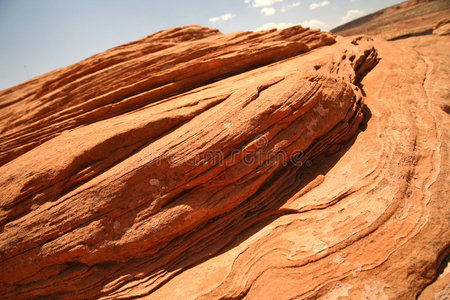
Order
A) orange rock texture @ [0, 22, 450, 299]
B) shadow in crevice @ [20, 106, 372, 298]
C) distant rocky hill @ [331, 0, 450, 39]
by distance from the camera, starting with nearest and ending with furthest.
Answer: orange rock texture @ [0, 22, 450, 299]
shadow in crevice @ [20, 106, 372, 298]
distant rocky hill @ [331, 0, 450, 39]

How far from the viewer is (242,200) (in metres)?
5.55

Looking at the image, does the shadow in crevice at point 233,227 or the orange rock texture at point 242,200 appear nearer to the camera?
the orange rock texture at point 242,200

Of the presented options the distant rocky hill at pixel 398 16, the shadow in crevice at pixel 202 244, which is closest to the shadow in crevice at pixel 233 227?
the shadow in crevice at pixel 202 244

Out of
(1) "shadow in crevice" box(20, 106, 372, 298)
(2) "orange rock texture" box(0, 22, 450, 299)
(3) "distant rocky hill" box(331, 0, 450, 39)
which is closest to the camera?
(2) "orange rock texture" box(0, 22, 450, 299)

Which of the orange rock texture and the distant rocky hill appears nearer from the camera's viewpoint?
the orange rock texture

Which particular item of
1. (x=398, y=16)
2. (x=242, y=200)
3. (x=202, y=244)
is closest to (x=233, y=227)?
(x=242, y=200)

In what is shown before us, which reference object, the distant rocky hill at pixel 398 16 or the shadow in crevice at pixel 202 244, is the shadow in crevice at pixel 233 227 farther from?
the distant rocky hill at pixel 398 16

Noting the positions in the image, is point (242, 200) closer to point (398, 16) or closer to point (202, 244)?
point (202, 244)

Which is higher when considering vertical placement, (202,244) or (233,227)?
(233,227)

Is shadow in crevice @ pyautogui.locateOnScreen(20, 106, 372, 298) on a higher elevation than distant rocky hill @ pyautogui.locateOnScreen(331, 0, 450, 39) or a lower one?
lower

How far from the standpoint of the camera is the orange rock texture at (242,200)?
4207mm

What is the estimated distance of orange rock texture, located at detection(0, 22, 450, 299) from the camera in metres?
4.21

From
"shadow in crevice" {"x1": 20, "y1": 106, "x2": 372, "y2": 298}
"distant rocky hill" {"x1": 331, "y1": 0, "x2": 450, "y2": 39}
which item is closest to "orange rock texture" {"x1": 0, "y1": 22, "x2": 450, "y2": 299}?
"shadow in crevice" {"x1": 20, "y1": 106, "x2": 372, "y2": 298}

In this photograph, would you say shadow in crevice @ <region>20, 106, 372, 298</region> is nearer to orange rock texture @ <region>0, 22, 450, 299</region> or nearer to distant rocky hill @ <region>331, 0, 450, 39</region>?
orange rock texture @ <region>0, 22, 450, 299</region>
